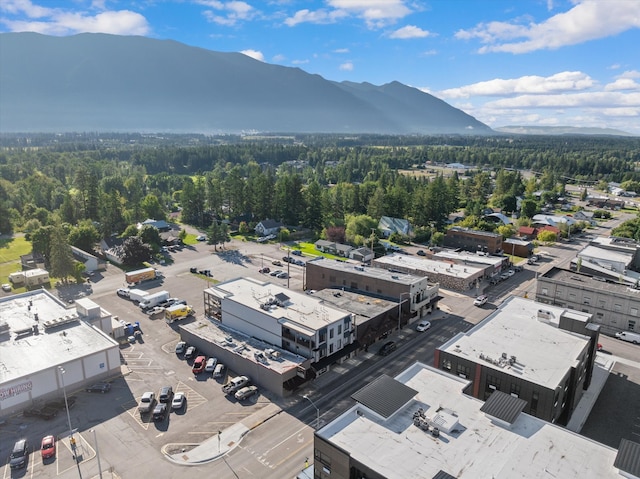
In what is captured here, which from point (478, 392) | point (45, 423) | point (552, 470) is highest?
point (552, 470)

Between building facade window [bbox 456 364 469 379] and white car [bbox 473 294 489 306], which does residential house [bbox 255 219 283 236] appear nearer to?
white car [bbox 473 294 489 306]

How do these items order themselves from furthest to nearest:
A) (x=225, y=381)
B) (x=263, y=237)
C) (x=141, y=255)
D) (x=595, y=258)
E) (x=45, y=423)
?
1. (x=263, y=237)
2. (x=141, y=255)
3. (x=595, y=258)
4. (x=225, y=381)
5. (x=45, y=423)

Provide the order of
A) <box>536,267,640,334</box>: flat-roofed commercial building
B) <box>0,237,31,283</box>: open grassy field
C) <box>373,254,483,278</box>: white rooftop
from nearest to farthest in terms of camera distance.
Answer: <box>536,267,640,334</box>: flat-roofed commercial building, <box>373,254,483,278</box>: white rooftop, <box>0,237,31,283</box>: open grassy field

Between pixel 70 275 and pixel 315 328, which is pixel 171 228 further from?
pixel 315 328

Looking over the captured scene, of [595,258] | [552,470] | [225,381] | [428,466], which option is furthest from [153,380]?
[595,258]

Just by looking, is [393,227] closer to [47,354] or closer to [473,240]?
[473,240]

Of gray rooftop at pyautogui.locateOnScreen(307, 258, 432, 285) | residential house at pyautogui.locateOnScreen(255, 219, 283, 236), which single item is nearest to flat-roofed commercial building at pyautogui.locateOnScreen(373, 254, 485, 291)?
gray rooftop at pyautogui.locateOnScreen(307, 258, 432, 285)

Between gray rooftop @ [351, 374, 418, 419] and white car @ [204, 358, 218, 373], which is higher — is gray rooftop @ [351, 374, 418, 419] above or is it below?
above

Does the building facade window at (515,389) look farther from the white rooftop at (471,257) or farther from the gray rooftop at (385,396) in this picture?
→ the white rooftop at (471,257)
